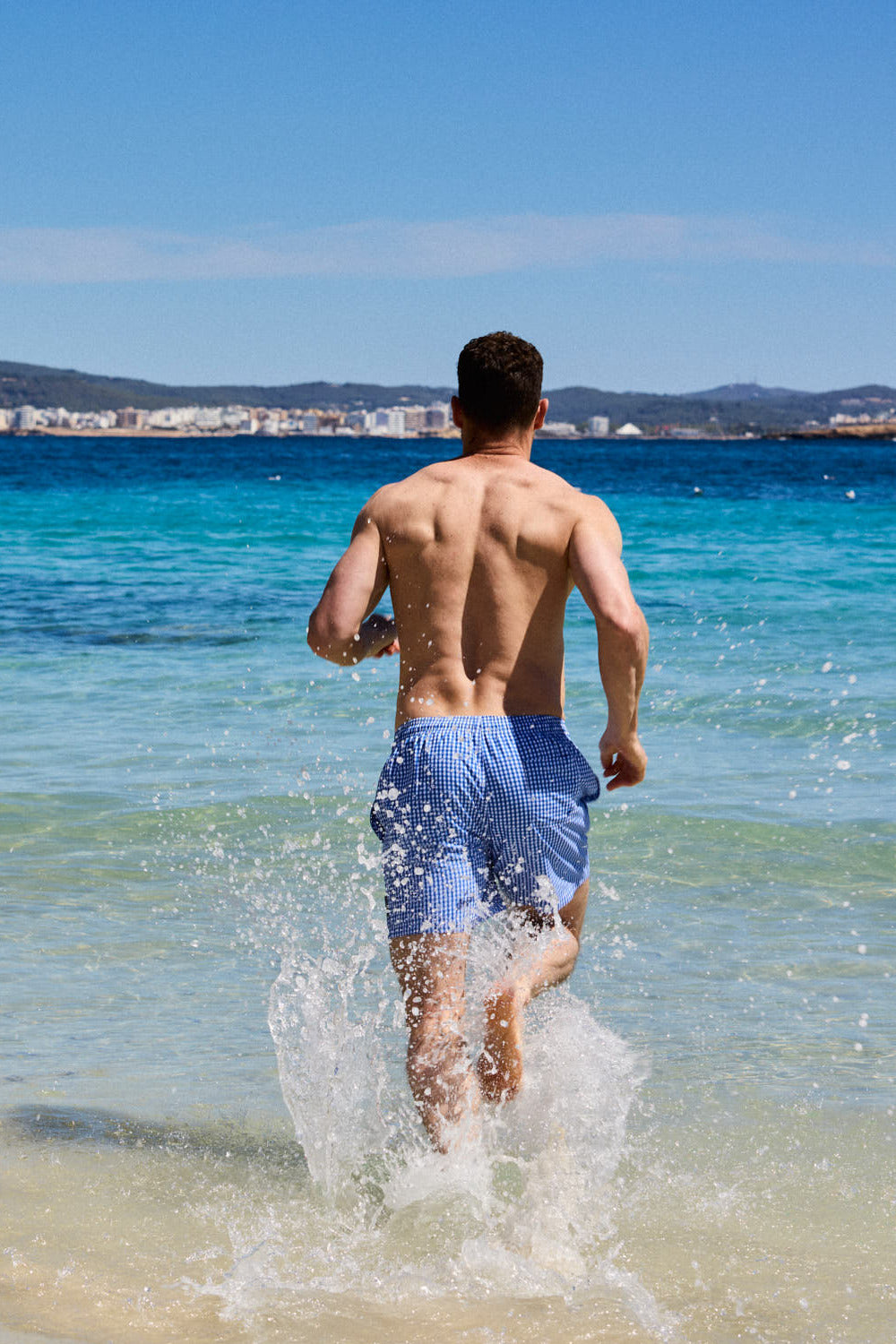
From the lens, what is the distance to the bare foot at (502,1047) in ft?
9.93

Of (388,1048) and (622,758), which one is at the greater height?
(622,758)

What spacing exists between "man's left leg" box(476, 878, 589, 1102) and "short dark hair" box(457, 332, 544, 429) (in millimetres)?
1086

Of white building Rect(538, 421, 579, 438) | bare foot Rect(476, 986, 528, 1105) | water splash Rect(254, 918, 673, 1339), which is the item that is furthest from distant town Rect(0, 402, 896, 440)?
bare foot Rect(476, 986, 528, 1105)

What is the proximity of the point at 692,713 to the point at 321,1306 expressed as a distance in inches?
243

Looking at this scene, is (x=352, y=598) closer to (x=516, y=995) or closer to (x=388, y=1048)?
(x=516, y=995)

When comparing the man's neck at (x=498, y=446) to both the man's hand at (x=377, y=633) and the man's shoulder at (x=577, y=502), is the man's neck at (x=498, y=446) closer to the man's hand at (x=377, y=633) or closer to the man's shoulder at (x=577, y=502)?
the man's shoulder at (x=577, y=502)

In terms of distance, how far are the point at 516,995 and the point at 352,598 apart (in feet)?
3.06

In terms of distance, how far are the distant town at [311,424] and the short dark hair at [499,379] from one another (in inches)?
4629

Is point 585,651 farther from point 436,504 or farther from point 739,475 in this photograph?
point 739,475

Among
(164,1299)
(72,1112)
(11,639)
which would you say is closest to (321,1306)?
(164,1299)

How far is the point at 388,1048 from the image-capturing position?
393 cm

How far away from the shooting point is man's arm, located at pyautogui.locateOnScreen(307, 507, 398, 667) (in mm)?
3043

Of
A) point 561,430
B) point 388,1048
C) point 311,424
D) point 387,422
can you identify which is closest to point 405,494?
point 388,1048

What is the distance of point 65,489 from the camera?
3838cm
